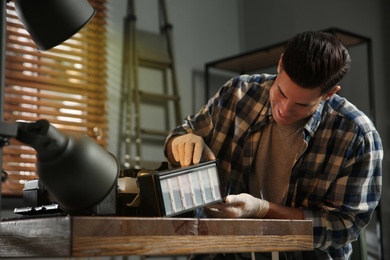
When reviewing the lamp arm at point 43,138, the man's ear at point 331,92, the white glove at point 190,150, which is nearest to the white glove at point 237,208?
the white glove at point 190,150

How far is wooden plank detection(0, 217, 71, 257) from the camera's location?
34.3 inches

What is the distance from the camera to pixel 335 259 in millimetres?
1700

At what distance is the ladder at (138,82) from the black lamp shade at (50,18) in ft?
8.31

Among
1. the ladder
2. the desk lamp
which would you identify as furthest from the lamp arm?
the ladder

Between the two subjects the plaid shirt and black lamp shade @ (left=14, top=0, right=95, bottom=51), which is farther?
the plaid shirt

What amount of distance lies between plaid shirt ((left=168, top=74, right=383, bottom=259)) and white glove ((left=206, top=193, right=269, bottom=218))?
0.19m

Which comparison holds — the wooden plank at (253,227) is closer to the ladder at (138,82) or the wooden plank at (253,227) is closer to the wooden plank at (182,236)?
the wooden plank at (182,236)

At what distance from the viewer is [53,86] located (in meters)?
3.37

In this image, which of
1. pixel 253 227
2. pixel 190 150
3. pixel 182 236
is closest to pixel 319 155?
pixel 190 150

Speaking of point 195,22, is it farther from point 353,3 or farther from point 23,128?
point 23,128

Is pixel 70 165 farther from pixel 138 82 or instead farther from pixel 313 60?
pixel 138 82

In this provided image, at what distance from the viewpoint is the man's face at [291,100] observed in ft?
5.28

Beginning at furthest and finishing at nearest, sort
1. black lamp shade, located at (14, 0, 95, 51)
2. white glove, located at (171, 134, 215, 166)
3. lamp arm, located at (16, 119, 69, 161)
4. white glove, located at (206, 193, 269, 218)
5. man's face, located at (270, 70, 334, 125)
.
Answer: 1. man's face, located at (270, 70, 334, 125)
2. white glove, located at (171, 134, 215, 166)
3. white glove, located at (206, 193, 269, 218)
4. black lamp shade, located at (14, 0, 95, 51)
5. lamp arm, located at (16, 119, 69, 161)

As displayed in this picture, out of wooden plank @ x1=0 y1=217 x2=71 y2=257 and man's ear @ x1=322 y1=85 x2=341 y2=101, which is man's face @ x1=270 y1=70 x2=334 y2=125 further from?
wooden plank @ x1=0 y1=217 x2=71 y2=257
